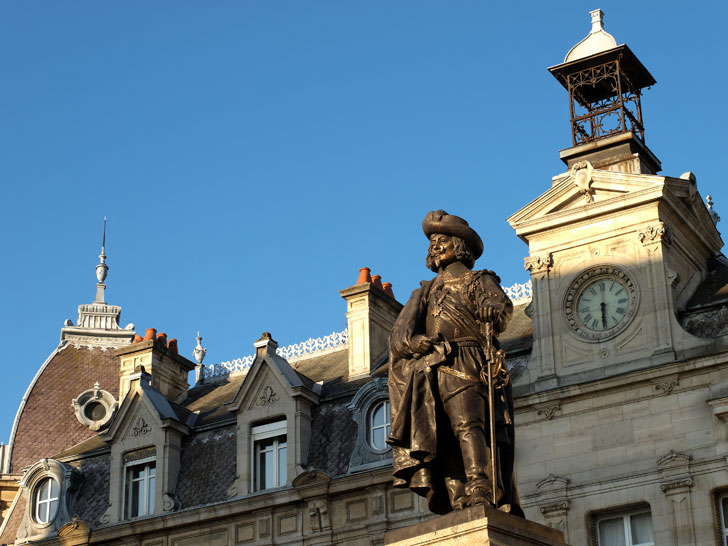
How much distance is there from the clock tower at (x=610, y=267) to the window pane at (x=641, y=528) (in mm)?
2922

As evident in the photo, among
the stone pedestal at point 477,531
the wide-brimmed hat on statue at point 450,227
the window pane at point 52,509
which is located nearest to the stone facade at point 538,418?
the window pane at point 52,509

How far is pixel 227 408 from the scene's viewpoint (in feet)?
120

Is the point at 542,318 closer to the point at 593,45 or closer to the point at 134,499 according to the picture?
the point at 593,45

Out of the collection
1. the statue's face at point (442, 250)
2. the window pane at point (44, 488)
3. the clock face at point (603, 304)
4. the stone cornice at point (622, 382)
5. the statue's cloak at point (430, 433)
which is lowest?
the statue's cloak at point (430, 433)

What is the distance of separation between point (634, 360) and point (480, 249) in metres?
14.4

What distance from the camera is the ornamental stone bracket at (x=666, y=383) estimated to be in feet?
96.6

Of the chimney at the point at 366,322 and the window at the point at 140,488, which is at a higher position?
the chimney at the point at 366,322

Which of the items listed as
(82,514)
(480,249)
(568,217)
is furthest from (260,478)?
(480,249)

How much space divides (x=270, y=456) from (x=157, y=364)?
678cm

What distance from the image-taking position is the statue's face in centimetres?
1638

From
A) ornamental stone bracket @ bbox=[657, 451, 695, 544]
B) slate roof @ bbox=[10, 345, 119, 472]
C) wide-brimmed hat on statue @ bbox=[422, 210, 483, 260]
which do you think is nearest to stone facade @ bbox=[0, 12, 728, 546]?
ornamental stone bracket @ bbox=[657, 451, 695, 544]

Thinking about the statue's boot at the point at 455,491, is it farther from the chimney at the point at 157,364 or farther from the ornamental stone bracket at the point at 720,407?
the chimney at the point at 157,364

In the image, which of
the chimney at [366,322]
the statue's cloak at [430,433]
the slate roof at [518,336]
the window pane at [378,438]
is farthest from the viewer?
the chimney at [366,322]

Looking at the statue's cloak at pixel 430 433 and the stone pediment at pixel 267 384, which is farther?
the stone pediment at pixel 267 384
